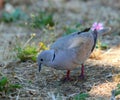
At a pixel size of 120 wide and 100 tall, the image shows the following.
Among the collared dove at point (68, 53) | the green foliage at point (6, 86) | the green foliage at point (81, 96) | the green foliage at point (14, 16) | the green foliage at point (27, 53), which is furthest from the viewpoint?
the green foliage at point (14, 16)

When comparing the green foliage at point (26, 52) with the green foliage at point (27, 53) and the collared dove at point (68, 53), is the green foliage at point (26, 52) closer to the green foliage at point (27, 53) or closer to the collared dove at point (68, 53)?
the green foliage at point (27, 53)

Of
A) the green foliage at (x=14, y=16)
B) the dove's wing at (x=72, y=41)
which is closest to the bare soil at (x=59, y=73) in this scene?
the green foliage at (x=14, y=16)

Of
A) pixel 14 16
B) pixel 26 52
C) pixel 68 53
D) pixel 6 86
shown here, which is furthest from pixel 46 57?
pixel 14 16

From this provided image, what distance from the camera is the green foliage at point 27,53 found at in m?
5.14

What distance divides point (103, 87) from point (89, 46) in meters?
0.44

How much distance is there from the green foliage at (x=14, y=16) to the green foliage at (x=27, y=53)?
8.08 ft

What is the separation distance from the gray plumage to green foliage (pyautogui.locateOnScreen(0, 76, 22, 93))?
353mm

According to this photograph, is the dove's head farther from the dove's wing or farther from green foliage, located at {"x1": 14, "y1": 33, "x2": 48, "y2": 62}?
green foliage, located at {"x1": 14, "y1": 33, "x2": 48, "y2": 62}

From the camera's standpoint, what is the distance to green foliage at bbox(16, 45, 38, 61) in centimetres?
514

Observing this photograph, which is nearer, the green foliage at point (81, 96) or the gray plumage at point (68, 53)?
the green foliage at point (81, 96)

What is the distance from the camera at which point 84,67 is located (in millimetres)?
4949

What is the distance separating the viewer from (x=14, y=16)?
776cm

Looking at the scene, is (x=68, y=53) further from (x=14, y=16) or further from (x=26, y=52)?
(x=14, y=16)

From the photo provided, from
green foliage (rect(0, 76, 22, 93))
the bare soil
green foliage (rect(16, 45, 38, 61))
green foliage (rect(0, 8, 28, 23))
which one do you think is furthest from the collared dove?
green foliage (rect(0, 8, 28, 23))
